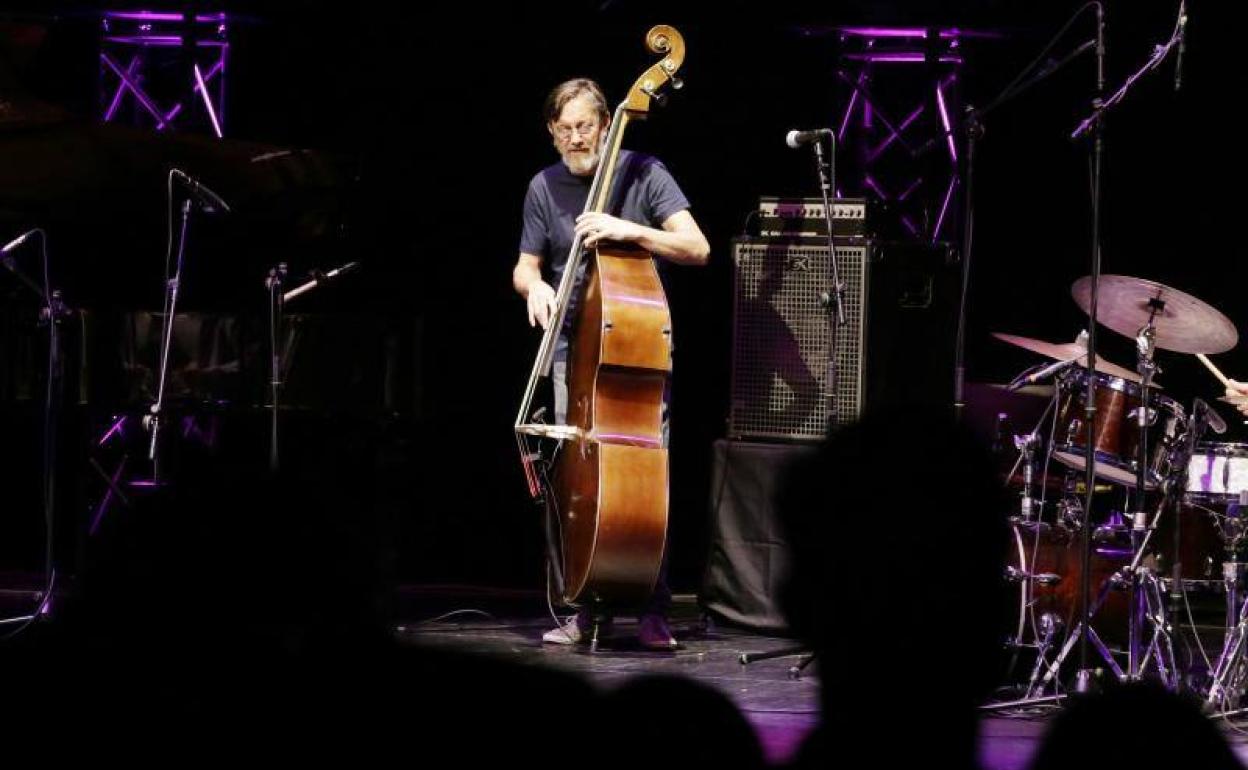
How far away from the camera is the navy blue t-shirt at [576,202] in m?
5.75

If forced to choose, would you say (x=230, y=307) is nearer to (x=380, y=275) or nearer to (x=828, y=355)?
(x=380, y=275)

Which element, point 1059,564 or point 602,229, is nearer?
point 602,229

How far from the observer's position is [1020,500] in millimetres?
5891

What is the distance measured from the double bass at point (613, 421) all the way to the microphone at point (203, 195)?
185cm

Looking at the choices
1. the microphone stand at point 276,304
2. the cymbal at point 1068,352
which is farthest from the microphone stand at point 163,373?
the cymbal at point 1068,352

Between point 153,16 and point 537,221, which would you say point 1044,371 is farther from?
point 153,16

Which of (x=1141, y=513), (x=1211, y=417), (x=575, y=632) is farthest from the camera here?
(x=575, y=632)

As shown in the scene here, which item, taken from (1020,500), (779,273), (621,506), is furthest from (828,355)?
(621,506)

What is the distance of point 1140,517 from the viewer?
5.05 metres

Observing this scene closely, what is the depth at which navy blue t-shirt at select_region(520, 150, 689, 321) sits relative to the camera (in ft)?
18.9

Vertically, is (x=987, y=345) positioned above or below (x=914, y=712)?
above

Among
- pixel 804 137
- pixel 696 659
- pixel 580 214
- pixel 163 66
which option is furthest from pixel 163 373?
pixel 804 137

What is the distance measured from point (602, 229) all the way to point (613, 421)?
65cm

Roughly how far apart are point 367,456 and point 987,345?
3.13 metres
